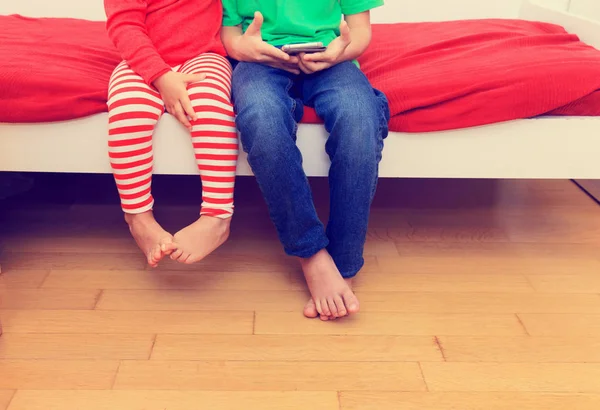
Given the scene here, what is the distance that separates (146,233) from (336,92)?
401 mm

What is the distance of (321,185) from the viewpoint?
153 centimetres

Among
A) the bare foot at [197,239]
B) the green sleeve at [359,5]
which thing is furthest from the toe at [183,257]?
the green sleeve at [359,5]

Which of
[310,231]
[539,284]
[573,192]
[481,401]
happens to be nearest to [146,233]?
[310,231]

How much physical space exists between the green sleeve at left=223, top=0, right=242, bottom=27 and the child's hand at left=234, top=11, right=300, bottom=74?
0.17 feet

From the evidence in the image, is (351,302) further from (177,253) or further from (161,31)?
(161,31)

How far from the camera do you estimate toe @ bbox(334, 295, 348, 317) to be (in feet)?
3.03

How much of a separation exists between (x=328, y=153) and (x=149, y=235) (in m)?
0.33

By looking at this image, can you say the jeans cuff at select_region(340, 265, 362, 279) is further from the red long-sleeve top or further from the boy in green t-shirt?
the red long-sleeve top

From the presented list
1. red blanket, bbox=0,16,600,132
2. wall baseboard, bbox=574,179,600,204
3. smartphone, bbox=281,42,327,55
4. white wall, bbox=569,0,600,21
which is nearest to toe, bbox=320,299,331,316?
red blanket, bbox=0,16,600,132

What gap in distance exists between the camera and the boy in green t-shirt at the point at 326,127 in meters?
0.91

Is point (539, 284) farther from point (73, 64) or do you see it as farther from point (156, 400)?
point (73, 64)

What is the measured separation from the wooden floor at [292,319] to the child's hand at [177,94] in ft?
1.02

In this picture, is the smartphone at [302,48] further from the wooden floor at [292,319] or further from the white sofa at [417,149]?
the wooden floor at [292,319]

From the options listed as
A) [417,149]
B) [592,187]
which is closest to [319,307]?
[417,149]
